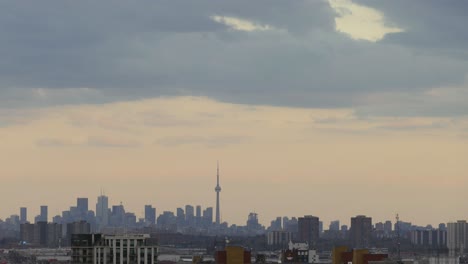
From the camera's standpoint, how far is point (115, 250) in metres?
132


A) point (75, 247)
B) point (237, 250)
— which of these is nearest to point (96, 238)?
point (75, 247)

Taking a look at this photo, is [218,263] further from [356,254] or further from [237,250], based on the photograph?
[356,254]

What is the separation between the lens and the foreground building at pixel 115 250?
5177 inches

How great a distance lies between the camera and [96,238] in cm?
13375

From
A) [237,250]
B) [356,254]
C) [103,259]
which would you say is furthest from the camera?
[356,254]

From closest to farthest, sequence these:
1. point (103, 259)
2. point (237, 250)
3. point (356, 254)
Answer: point (103, 259), point (237, 250), point (356, 254)

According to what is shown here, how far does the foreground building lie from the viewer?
131500 millimetres

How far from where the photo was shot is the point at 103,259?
132m

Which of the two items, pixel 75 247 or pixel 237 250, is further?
pixel 237 250

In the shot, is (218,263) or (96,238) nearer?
(96,238)

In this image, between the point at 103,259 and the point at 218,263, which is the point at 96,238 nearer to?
the point at 103,259

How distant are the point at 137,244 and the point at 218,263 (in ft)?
156

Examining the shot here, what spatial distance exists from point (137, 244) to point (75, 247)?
5490mm

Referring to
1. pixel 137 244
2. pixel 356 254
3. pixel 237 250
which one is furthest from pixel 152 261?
pixel 356 254
